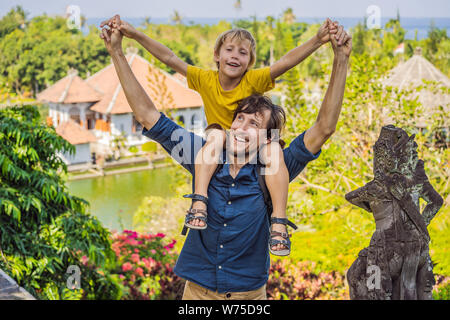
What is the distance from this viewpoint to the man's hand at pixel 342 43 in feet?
4.36

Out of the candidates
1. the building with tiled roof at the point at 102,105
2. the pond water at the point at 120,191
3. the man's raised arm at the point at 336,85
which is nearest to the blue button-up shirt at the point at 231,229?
the man's raised arm at the point at 336,85

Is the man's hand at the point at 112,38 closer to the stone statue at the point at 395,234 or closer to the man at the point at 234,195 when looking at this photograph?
the man at the point at 234,195

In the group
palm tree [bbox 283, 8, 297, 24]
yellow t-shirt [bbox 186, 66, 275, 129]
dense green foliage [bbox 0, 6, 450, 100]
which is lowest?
yellow t-shirt [bbox 186, 66, 275, 129]

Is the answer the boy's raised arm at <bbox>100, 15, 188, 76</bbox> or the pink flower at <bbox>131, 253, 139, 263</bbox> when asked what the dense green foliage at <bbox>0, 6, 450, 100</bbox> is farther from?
the boy's raised arm at <bbox>100, 15, 188, 76</bbox>

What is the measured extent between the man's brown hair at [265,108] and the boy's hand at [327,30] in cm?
23

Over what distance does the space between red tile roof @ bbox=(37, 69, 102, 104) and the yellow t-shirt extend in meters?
20.4

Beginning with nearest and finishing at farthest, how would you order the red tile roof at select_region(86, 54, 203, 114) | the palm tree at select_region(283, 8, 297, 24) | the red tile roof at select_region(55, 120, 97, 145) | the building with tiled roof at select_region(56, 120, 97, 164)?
the red tile roof at select_region(55, 120, 97, 145) < the building with tiled roof at select_region(56, 120, 97, 164) < the red tile roof at select_region(86, 54, 203, 114) < the palm tree at select_region(283, 8, 297, 24)

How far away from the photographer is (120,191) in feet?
48.3

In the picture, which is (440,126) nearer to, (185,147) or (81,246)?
(81,246)

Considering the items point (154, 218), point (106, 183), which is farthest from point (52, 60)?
point (154, 218)

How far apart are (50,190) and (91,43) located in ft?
67.9

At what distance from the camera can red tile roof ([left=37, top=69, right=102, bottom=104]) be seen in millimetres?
21188

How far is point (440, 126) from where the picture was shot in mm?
5328

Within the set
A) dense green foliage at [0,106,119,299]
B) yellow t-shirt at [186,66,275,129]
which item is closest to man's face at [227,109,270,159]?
yellow t-shirt at [186,66,275,129]
